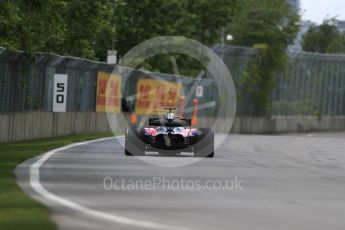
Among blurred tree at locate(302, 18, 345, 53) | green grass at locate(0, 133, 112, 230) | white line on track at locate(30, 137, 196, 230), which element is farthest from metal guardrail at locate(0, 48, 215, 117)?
blurred tree at locate(302, 18, 345, 53)

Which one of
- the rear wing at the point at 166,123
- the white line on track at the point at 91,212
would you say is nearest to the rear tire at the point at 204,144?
the rear wing at the point at 166,123

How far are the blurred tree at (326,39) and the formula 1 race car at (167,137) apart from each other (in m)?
104

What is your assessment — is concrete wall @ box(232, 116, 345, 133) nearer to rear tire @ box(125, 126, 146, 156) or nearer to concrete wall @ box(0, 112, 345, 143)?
concrete wall @ box(0, 112, 345, 143)

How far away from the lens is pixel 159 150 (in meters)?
24.1

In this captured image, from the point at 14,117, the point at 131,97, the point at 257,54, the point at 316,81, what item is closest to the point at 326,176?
the point at 14,117

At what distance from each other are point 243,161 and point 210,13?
61085 mm

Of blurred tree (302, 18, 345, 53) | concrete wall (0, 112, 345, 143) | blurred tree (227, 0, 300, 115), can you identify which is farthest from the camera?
blurred tree (302, 18, 345, 53)

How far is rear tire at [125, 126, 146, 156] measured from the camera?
23641mm

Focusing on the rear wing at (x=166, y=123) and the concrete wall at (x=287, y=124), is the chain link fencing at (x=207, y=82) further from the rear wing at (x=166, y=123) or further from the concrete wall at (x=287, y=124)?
the rear wing at (x=166, y=123)

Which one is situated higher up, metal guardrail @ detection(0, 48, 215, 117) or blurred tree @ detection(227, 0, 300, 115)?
blurred tree @ detection(227, 0, 300, 115)

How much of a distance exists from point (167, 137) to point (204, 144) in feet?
3.36

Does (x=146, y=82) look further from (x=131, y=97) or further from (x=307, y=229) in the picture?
(x=307, y=229)

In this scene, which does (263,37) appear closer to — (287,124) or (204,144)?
(287,124)

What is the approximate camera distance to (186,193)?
1423 cm
